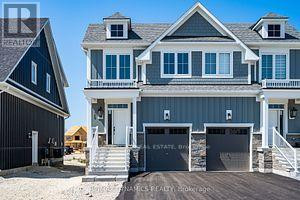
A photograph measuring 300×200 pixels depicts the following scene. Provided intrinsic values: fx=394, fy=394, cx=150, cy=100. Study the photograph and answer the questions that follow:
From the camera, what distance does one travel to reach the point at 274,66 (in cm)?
2105

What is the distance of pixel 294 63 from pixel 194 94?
5899 mm

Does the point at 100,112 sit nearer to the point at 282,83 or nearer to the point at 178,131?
the point at 178,131

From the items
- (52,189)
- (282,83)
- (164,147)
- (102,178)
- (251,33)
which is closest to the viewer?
(52,189)

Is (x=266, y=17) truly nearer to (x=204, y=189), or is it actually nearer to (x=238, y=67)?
(x=238, y=67)

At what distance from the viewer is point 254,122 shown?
20.0 meters

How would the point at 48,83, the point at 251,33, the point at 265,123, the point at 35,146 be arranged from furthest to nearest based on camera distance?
the point at 48,83 → the point at 35,146 → the point at 251,33 → the point at 265,123

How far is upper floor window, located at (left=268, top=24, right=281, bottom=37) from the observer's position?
70.3 feet

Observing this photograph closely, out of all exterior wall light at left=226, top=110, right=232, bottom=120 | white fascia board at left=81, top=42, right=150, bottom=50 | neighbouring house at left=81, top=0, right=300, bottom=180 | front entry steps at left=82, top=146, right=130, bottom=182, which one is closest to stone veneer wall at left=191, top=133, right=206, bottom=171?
neighbouring house at left=81, top=0, right=300, bottom=180

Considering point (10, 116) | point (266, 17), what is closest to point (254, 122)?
point (266, 17)

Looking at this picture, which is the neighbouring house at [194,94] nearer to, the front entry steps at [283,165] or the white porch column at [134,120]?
the white porch column at [134,120]

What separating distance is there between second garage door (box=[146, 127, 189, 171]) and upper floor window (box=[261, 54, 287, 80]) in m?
5.44

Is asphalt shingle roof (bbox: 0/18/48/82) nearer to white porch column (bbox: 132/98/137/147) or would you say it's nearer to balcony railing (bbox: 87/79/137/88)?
balcony railing (bbox: 87/79/137/88)

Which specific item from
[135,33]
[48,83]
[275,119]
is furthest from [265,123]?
[48,83]

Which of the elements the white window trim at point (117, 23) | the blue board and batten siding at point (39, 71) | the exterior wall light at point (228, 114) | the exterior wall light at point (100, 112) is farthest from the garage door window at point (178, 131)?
the blue board and batten siding at point (39, 71)
